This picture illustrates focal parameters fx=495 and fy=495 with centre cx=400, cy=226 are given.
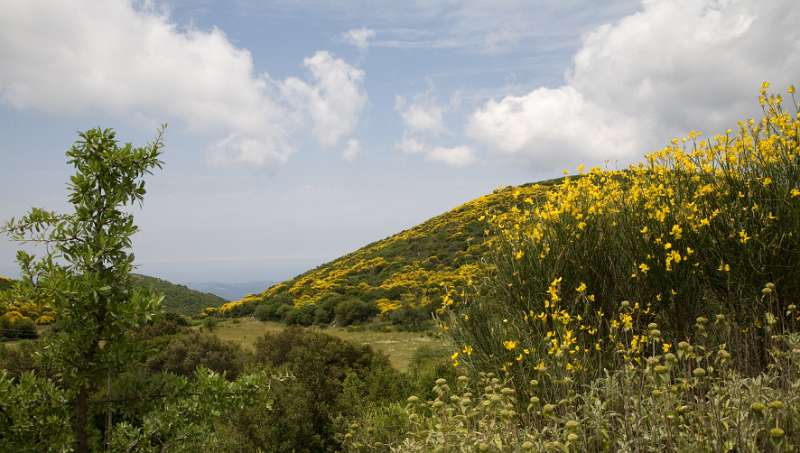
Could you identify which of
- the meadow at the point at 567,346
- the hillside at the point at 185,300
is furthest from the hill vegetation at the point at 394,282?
the meadow at the point at 567,346

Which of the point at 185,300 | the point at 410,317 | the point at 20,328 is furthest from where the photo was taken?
the point at 185,300

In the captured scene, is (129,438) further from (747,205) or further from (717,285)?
(747,205)

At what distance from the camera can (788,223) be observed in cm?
509

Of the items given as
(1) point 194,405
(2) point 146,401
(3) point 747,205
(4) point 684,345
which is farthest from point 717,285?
(2) point 146,401

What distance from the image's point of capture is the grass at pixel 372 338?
1552cm

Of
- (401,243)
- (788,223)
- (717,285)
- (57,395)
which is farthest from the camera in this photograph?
(401,243)

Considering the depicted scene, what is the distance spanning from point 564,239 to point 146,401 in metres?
4.57

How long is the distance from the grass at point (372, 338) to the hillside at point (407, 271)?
7.40 ft

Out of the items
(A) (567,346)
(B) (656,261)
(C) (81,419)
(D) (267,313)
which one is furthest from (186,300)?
(A) (567,346)

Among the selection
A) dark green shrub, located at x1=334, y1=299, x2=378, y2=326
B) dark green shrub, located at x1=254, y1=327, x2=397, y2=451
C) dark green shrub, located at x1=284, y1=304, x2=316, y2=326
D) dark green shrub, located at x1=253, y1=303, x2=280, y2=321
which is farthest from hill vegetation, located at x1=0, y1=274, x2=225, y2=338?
dark green shrub, located at x1=334, y1=299, x2=378, y2=326

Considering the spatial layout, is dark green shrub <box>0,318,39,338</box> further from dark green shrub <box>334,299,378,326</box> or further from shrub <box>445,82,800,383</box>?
shrub <box>445,82,800,383</box>

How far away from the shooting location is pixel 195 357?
1227 centimetres

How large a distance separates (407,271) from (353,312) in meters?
8.83

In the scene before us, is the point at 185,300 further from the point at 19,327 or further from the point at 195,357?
the point at 195,357
